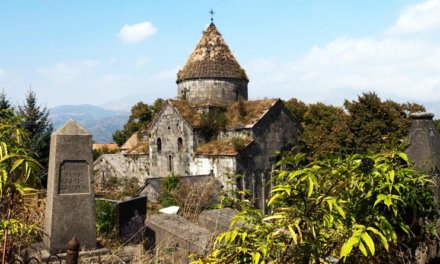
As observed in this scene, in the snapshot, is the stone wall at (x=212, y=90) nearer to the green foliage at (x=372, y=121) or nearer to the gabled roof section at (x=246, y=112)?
the gabled roof section at (x=246, y=112)

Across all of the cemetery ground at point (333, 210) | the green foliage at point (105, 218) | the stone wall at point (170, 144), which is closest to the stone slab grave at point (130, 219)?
the green foliage at point (105, 218)

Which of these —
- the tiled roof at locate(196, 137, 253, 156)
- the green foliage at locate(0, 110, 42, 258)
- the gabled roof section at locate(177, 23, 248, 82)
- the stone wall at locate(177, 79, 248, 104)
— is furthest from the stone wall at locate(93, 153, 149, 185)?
the green foliage at locate(0, 110, 42, 258)

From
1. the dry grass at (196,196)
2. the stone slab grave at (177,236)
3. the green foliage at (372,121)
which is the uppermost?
the green foliage at (372,121)

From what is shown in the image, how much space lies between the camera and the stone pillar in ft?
16.9

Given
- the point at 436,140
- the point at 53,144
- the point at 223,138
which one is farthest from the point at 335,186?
the point at 223,138

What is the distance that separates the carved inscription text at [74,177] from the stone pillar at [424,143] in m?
4.79

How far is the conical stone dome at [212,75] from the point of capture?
24.8 metres

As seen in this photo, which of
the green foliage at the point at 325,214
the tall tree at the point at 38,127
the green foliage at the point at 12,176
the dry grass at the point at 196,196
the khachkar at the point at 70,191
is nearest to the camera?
the green foliage at the point at 325,214

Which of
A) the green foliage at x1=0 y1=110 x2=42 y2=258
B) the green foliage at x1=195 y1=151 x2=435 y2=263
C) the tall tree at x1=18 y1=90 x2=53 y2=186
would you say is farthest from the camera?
the tall tree at x1=18 y1=90 x2=53 y2=186

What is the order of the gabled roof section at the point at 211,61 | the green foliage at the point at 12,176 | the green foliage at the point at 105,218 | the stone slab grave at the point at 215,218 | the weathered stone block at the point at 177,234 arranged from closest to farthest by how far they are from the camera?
the green foliage at the point at 12,176, the weathered stone block at the point at 177,234, the stone slab grave at the point at 215,218, the green foliage at the point at 105,218, the gabled roof section at the point at 211,61

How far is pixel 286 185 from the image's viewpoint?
117 inches

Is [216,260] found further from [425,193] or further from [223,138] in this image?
[223,138]

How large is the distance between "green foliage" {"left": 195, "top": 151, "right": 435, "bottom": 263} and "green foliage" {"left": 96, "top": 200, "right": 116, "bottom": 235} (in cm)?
657

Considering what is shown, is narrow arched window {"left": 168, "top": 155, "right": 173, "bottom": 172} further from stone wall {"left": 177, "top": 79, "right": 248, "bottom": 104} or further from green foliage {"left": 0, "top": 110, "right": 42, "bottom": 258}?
green foliage {"left": 0, "top": 110, "right": 42, "bottom": 258}
